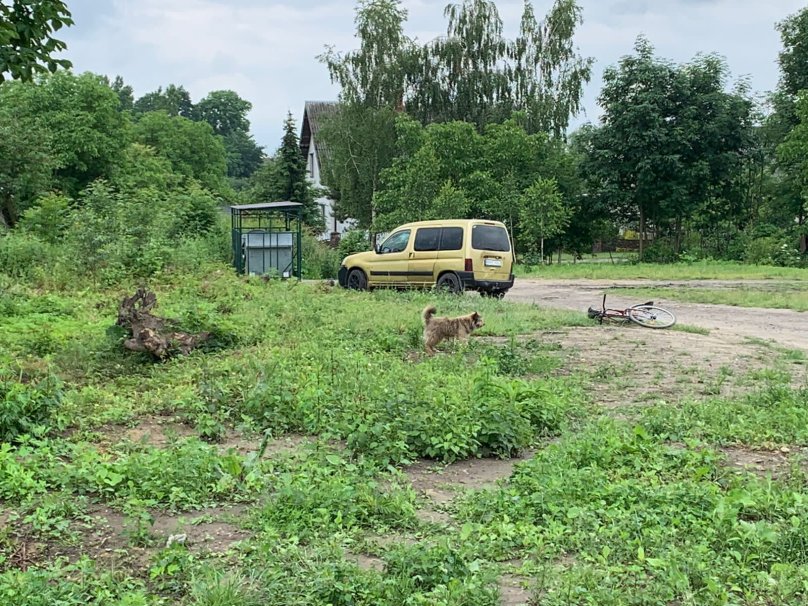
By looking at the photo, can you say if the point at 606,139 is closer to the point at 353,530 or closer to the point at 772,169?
the point at 772,169

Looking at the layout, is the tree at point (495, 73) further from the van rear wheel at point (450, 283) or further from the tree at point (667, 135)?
the van rear wheel at point (450, 283)

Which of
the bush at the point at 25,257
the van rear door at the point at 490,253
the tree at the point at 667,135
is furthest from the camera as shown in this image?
the tree at the point at 667,135

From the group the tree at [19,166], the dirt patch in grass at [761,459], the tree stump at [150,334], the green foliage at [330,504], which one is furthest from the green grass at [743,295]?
the tree at [19,166]

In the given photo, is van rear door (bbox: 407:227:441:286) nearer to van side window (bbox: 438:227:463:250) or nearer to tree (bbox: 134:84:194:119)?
van side window (bbox: 438:227:463:250)

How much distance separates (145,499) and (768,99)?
1516 inches

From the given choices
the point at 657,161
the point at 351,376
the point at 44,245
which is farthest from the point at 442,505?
the point at 657,161

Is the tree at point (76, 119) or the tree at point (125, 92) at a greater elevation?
the tree at point (125, 92)

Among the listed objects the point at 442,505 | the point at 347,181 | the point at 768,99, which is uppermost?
the point at 768,99

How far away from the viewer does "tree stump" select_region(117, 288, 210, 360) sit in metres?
8.01

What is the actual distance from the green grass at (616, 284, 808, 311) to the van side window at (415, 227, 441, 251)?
5.38 m

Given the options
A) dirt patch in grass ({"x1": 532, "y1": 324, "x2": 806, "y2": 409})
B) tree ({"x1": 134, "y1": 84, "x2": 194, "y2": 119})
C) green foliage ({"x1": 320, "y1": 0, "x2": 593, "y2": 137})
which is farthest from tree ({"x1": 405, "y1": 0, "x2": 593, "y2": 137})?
tree ({"x1": 134, "y1": 84, "x2": 194, "y2": 119})

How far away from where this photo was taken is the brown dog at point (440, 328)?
8.98 m

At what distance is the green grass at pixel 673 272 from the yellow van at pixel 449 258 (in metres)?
9.47

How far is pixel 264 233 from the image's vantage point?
803 inches
